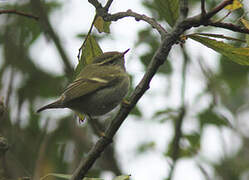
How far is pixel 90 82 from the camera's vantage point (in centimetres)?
315

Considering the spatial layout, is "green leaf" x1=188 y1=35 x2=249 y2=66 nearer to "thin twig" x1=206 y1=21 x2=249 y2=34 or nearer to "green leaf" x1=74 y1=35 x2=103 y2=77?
"thin twig" x1=206 y1=21 x2=249 y2=34

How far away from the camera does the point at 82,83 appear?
123 inches

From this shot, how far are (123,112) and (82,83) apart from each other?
133 cm

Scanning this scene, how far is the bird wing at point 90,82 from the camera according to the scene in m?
3.01

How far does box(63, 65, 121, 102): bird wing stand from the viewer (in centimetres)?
301

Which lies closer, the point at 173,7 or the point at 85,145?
the point at 173,7

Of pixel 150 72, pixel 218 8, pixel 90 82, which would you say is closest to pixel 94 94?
pixel 90 82

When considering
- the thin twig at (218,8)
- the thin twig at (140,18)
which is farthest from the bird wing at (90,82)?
the thin twig at (218,8)

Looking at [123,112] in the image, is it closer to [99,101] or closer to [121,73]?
[99,101]

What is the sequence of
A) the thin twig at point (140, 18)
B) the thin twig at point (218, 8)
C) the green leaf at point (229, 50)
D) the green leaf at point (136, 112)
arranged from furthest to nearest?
the green leaf at point (136, 112)
the green leaf at point (229, 50)
the thin twig at point (140, 18)
the thin twig at point (218, 8)

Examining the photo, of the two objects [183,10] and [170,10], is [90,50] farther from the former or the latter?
[183,10]

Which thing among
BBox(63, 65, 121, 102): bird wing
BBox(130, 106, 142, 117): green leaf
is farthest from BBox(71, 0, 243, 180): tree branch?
BBox(130, 106, 142, 117): green leaf

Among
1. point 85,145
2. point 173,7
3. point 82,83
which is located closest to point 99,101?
point 82,83

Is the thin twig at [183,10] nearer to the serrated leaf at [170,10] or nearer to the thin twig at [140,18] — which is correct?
the thin twig at [140,18]
